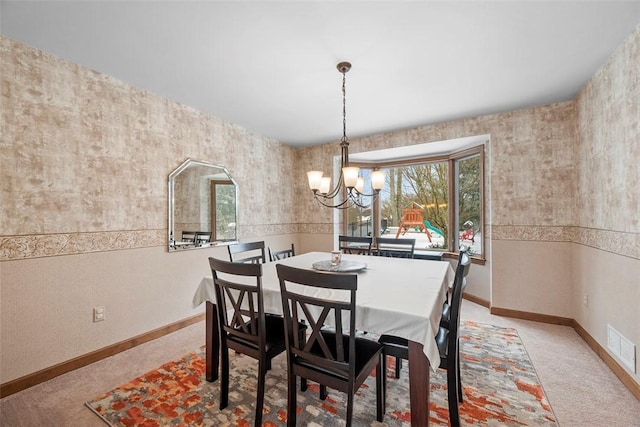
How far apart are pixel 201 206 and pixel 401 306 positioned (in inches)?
107

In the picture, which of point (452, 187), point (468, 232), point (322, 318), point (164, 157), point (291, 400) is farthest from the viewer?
point (452, 187)

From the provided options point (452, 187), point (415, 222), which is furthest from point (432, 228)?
point (452, 187)

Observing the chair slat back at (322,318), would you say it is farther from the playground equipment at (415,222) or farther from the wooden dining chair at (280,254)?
the playground equipment at (415,222)

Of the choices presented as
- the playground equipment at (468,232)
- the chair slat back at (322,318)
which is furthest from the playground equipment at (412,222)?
the chair slat back at (322,318)

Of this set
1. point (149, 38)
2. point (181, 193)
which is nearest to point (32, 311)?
point (181, 193)

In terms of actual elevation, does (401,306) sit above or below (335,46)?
below

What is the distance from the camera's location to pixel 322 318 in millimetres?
1408

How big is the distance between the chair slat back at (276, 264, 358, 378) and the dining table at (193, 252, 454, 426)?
159 millimetres

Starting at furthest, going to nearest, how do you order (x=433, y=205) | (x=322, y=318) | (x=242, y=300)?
(x=433, y=205), (x=242, y=300), (x=322, y=318)

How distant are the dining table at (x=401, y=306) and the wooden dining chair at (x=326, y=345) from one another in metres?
0.17

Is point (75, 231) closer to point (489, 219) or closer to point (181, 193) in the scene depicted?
point (181, 193)

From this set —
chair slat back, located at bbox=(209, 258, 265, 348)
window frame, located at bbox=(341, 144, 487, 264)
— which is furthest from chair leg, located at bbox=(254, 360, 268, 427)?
window frame, located at bbox=(341, 144, 487, 264)

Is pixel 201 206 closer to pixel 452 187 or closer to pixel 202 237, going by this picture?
pixel 202 237

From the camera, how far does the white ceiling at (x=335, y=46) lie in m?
1.71
